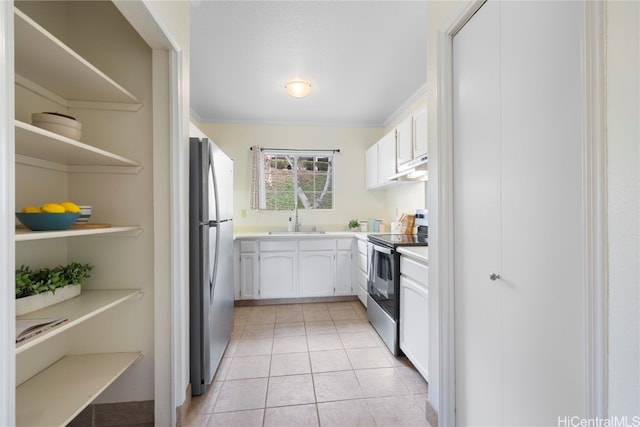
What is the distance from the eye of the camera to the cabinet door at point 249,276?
3.38m

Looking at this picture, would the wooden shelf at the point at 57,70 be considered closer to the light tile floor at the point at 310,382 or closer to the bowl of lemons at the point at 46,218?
the bowl of lemons at the point at 46,218

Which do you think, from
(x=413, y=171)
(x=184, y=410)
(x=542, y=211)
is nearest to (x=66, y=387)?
(x=184, y=410)

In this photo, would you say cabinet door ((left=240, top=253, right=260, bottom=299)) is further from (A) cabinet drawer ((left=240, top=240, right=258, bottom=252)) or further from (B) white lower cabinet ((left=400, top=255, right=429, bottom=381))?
(B) white lower cabinet ((left=400, top=255, right=429, bottom=381))

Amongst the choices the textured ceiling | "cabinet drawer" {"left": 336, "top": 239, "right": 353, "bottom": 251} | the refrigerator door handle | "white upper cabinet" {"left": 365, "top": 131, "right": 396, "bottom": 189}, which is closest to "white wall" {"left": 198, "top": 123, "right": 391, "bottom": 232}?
"white upper cabinet" {"left": 365, "top": 131, "right": 396, "bottom": 189}

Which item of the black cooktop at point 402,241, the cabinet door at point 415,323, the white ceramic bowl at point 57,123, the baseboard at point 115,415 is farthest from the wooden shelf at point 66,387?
the black cooktop at point 402,241

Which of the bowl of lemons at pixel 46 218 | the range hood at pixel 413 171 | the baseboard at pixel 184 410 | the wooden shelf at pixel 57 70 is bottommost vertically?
the baseboard at pixel 184 410

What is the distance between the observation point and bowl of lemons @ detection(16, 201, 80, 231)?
0.98m

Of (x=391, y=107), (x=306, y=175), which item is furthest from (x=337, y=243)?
(x=391, y=107)

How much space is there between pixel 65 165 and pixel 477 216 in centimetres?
205

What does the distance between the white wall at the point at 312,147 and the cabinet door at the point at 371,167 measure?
12 cm

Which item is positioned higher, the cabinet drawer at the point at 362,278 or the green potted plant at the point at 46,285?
the green potted plant at the point at 46,285

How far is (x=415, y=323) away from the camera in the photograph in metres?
1.90

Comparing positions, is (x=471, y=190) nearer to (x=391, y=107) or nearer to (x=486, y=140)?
(x=486, y=140)

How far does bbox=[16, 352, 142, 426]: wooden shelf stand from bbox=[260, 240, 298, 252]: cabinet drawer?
200 cm
